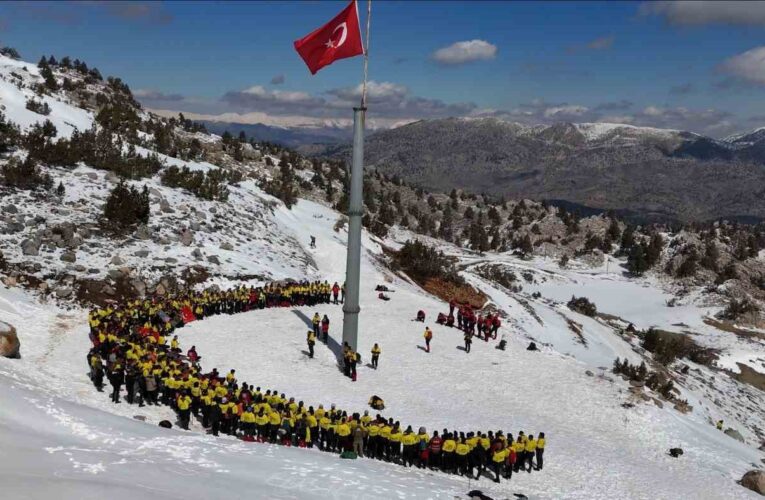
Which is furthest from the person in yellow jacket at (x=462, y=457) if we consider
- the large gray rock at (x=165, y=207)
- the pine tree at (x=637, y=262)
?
the pine tree at (x=637, y=262)

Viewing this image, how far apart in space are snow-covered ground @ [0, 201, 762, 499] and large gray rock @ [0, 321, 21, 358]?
452 millimetres

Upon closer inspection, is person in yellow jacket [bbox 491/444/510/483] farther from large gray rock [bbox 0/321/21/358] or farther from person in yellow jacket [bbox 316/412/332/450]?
large gray rock [bbox 0/321/21/358]

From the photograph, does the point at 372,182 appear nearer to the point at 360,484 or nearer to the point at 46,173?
the point at 46,173

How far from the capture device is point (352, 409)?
72.5 feet

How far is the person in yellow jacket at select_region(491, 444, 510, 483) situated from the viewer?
18.1 metres

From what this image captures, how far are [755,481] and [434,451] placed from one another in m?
11.7

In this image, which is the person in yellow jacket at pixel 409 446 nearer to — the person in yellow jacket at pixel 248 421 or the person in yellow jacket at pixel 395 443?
the person in yellow jacket at pixel 395 443

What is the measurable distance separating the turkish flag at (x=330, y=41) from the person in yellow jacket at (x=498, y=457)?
45.1 ft

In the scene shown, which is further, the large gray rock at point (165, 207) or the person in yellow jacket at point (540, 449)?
the large gray rock at point (165, 207)

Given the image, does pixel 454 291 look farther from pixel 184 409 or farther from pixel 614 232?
pixel 614 232

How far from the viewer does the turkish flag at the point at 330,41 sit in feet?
68.2

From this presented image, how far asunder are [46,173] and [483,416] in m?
31.4

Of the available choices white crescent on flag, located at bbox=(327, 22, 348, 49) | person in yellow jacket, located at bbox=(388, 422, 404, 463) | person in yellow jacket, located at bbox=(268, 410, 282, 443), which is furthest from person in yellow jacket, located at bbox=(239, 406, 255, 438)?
white crescent on flag, located at bbox=(327, 22, 348, 49)

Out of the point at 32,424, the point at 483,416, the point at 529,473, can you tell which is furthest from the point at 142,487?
the point at 483,416
